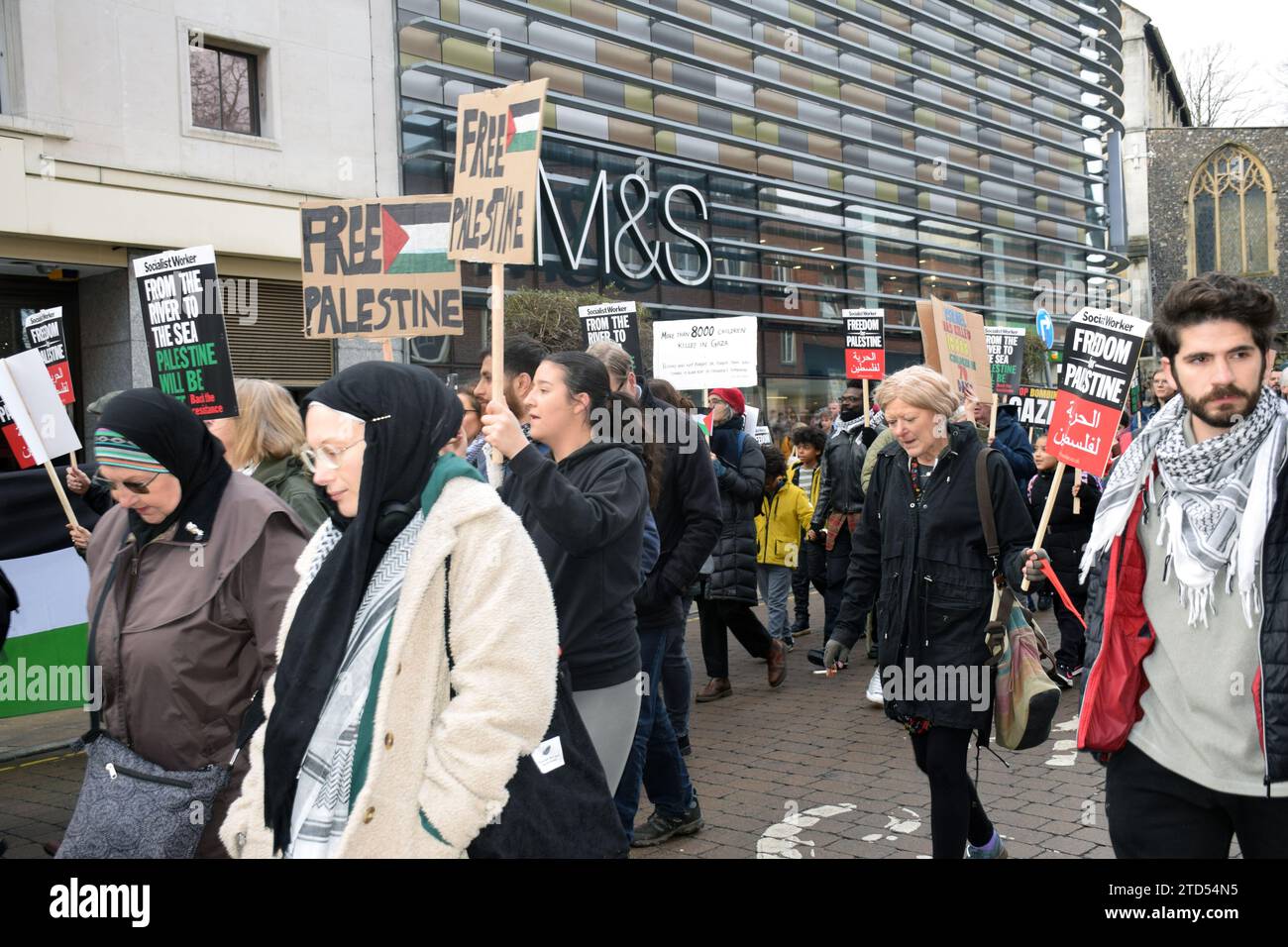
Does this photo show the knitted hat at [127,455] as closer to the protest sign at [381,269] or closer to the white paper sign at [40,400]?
the protest sign at [381,269]

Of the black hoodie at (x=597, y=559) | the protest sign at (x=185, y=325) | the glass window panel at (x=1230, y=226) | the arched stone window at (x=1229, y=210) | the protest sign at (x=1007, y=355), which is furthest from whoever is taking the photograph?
the glass window panel at (x=1230, y=226)

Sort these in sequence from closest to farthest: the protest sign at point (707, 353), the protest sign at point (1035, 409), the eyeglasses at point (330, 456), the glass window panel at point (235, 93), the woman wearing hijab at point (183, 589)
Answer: the eyeglasses at point (330, 456) → the woman wearing hijab at point (183, 589) → the protest sign at point (1035, 409) → the protest sign at point (707, 353) → the glass window panel at point (235, 93)

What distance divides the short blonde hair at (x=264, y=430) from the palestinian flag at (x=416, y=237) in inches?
46.3

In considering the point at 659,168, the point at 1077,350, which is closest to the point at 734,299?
the point at 659,168

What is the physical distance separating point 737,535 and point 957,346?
6.77 feet

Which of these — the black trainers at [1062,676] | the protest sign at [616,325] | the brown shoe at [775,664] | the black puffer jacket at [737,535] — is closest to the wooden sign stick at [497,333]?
the black puffer jacket at [737,535]

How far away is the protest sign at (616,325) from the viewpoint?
37.4 feet

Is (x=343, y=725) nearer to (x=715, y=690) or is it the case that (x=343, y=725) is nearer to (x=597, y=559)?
(x=597, y=559)

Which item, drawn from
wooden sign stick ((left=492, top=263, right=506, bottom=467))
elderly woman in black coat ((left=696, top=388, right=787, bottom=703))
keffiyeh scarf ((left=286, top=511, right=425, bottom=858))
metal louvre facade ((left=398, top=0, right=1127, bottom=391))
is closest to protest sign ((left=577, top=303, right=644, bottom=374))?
elderly woman in black coat ((left=696, top=388, right=787, bottom=703))

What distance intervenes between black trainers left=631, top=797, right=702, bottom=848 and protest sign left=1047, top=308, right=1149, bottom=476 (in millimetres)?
2236

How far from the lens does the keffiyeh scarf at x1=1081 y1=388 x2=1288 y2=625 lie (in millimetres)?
2797

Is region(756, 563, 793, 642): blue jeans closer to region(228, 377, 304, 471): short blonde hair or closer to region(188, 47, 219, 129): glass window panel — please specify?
region(228, 377, 304, 471): short blonde hair

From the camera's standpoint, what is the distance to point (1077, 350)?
5426mm
